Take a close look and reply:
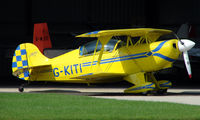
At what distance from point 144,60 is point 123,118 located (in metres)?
6.13

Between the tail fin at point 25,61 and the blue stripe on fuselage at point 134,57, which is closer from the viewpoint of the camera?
the blue stripe on fuselage at point 134,57

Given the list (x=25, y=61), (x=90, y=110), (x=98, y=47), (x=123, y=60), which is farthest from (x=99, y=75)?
(x=90, y=110)

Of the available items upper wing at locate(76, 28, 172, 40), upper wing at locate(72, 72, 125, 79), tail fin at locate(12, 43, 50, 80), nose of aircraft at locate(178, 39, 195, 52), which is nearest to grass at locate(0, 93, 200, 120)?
upper wing at locate(72, 72, 125, 79)

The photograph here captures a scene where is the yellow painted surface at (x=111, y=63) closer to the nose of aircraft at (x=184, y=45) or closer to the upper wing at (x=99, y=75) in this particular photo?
the upper wing at (x=99, y=75)

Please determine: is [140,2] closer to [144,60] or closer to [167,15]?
[167,15]

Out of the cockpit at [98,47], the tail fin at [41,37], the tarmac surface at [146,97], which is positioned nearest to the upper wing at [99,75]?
the tarmac surface at [146,97]

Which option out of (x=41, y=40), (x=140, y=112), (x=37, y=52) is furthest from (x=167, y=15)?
(x=140, y=112)

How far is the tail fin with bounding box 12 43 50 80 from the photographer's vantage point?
17.4 meters

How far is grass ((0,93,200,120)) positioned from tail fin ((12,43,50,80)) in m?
4.51

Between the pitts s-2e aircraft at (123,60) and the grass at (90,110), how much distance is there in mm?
3055

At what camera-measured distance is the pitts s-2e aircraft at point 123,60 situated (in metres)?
15.0

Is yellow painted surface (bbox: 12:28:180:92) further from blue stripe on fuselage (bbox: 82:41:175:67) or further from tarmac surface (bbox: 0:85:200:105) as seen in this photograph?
tarmac surface (bbox: 0:85:200:105)

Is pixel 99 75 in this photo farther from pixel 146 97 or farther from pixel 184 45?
pixel 184 45

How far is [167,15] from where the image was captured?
1425 inches
